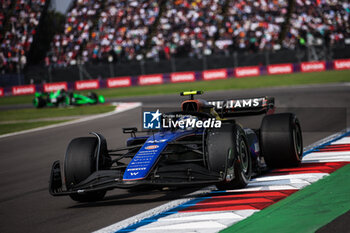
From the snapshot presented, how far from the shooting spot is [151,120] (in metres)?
7.21

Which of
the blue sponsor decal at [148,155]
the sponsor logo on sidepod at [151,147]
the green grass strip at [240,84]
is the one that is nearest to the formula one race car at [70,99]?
the green grass strip at [240,84]

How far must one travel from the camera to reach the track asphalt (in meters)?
5.98

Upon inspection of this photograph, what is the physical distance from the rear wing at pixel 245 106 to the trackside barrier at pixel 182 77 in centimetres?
2705

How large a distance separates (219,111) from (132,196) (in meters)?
2.40

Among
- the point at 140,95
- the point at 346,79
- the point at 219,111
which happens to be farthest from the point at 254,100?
the point at 140,95

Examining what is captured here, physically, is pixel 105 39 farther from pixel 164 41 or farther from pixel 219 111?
pixel 219 111

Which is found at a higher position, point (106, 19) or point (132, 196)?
point (106, 19)

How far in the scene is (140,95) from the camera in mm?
31547

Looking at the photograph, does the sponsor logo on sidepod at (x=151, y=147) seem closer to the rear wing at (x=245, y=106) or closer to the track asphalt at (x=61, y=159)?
the track asphalt at (x=61, y=159)

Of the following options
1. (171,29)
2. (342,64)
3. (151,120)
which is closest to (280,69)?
(342,64)

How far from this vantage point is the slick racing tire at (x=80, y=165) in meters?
6.74

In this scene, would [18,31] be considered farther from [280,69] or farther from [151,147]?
[151,147]

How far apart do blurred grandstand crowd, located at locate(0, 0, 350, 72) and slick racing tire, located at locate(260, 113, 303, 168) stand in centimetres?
2743

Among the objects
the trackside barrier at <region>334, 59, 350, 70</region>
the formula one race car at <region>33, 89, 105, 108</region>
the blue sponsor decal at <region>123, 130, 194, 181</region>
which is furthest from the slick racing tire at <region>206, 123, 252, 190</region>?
the trackside barrier at <region>334, 59, 350, 70</region>
